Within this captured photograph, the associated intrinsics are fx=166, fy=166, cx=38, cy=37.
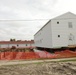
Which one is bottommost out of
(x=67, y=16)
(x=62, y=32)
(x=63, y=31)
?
(x=62, y=32)

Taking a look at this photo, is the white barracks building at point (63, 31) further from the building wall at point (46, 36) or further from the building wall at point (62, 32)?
the building wall at point (46, 36)

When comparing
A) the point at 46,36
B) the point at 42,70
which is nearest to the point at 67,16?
the point at 46,36

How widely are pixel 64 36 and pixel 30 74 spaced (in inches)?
942

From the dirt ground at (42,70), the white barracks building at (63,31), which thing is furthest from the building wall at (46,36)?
the dirt ground at (42,70)

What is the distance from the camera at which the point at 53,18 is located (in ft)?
119

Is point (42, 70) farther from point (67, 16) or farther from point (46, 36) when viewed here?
point (46, 36)

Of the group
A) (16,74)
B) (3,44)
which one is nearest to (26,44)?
(3,44)

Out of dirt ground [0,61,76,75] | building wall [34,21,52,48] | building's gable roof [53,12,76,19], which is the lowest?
dirt ground [0,61,76,75]

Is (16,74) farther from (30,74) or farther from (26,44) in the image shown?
(26,44)

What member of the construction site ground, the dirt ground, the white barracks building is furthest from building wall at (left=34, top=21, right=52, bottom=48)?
the dirt ground

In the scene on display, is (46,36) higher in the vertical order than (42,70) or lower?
higher

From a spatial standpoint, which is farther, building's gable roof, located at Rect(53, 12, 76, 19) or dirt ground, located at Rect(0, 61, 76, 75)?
building's gable roof, located at Rect(53, 12, 76, 19)

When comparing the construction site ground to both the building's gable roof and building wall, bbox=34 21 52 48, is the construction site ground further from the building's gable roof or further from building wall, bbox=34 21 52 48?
building wall, bbox=34 21 52 48

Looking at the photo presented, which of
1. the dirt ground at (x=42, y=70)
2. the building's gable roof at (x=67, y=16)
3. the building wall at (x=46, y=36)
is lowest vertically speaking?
the dirt ground at (x=42, y=70)
